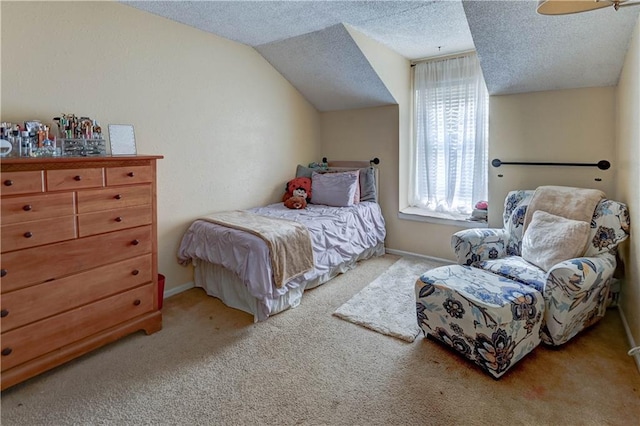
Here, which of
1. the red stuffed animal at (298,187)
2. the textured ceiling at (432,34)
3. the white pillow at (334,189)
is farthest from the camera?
the red stuffed animal at (298,187)

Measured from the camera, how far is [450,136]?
12.8 feet

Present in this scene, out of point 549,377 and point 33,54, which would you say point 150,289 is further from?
point 549,377

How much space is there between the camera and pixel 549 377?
1.88 meters

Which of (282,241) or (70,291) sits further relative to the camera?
(282,241)

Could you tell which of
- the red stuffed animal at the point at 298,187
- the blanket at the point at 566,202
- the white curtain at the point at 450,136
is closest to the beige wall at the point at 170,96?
the red stuffed animal at the point at 298,187

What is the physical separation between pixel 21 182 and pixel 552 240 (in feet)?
10.3

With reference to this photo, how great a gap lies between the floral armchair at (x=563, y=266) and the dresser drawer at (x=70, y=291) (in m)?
2.30

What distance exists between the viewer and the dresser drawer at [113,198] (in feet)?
6.57

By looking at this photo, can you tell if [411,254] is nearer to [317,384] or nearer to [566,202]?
[566,202]

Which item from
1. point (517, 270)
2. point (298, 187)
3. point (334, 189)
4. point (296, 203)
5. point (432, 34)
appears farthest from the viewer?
point (298, 187)

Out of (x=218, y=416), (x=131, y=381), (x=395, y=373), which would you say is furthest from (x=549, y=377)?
(x=131, y=381)

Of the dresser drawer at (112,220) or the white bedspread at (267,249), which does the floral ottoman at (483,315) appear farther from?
the dresser drawer at (112,220)

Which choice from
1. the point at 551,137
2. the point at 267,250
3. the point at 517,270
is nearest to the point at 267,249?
the point at 267,250

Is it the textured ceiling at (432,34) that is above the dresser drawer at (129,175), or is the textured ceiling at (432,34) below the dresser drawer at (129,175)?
above
